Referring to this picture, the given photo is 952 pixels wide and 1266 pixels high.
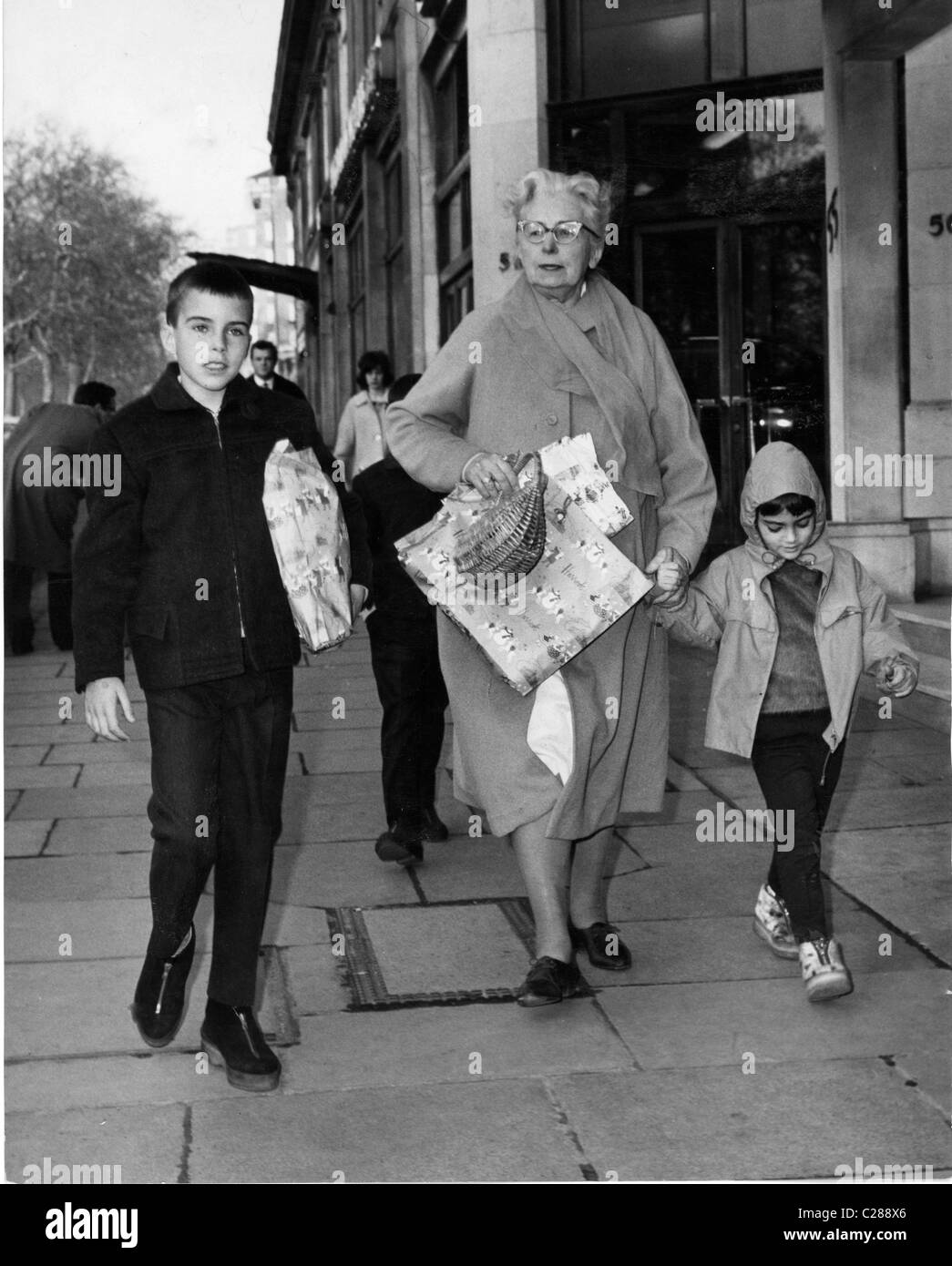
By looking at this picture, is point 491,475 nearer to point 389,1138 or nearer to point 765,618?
point 765,618

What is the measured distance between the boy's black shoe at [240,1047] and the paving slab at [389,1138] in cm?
5

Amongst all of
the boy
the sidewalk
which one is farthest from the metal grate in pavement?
the boy

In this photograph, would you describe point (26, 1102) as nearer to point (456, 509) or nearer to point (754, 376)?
point (456, 509)

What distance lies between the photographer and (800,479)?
4230mm

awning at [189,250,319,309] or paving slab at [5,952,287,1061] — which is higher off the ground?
awning at [189,250,319,309]

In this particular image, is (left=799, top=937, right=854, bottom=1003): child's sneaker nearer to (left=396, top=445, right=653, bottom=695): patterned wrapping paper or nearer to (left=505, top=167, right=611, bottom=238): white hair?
(left=396, top=445, right=653, bottom=695): patterned wrapping paper

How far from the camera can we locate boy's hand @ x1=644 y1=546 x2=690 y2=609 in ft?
13.5

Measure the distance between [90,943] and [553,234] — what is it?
7.74ft

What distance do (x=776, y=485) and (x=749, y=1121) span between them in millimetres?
1574

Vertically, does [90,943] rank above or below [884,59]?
below

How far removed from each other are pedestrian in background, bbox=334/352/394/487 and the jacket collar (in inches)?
276

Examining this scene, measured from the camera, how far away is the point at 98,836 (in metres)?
6.19

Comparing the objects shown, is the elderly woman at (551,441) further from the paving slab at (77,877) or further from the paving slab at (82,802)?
the paving slab at (82,802)
